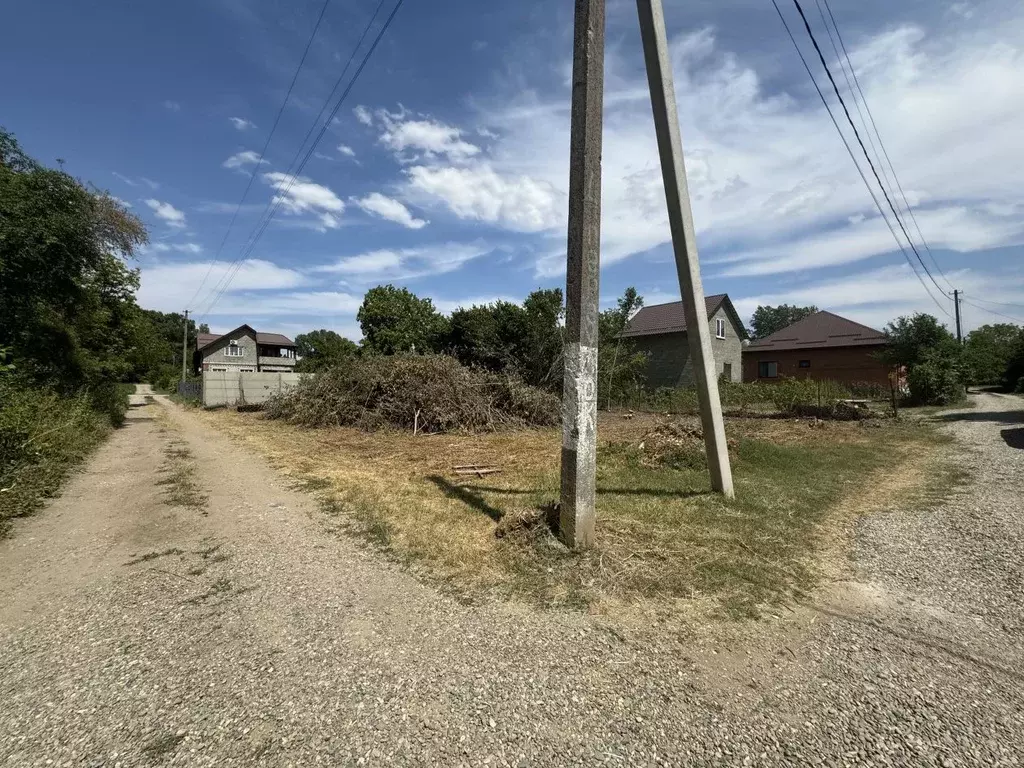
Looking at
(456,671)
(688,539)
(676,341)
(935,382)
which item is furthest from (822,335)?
(456,671)

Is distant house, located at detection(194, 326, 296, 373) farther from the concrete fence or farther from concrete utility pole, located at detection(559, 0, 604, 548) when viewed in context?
concrete utility pole, located at detection(559, 0, 604, 548)

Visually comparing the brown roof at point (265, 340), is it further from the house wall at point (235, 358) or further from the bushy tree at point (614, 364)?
the bushy tree at point (614, 364)

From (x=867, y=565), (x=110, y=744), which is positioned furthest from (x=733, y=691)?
(x=110, y=744)

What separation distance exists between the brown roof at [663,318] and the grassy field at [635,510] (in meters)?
17.6

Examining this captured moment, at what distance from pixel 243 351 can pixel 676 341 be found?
4941cm

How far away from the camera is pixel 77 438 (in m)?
9.73

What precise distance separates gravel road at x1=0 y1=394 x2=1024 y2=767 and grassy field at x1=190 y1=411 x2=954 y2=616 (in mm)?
372

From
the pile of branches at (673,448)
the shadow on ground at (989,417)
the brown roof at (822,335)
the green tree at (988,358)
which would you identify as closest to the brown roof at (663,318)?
the brown roof at (822,335)

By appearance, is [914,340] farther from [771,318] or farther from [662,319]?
[771,318]

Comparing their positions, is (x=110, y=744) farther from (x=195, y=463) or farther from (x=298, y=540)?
(x=195, y=463)

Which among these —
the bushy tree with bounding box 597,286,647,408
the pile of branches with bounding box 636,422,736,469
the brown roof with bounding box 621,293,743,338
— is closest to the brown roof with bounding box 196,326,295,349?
the brown roof with bounding box 621,293,743,338

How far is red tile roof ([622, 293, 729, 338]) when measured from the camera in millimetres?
28884

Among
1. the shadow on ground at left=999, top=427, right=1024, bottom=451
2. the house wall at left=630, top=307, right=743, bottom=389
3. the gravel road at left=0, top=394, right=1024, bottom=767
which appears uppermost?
the house wall at left=630, top=307, right=743, bottom=389

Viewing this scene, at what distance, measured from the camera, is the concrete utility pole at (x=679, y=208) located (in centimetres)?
529
